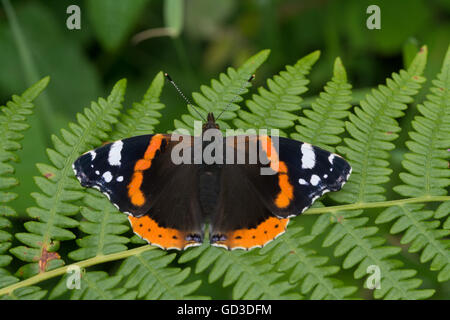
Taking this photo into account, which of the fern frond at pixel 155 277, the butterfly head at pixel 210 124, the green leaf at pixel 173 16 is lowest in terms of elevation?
the fern frond at pixel 155 277

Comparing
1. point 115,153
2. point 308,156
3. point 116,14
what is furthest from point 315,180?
point 116,14

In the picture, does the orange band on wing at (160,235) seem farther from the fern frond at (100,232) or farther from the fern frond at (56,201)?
the fern frond at (56,201)

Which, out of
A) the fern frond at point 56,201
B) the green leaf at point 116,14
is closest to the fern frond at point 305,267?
the fern frond at point 56,201

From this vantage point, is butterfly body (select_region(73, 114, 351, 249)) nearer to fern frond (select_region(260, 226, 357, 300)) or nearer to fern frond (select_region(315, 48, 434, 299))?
fern frond (select_region(260, 226, 357, 300))

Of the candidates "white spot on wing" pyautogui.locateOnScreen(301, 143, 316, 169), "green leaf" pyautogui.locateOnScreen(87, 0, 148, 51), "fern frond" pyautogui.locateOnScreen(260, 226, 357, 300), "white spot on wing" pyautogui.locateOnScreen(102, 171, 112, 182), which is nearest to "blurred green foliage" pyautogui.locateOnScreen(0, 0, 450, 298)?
"green leaf" pyautogui.locateOnScreen(87, 0, 148, 51)

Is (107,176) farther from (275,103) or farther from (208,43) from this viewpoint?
(208,43)

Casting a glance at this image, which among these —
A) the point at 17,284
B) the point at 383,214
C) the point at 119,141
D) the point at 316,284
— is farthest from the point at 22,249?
the point at 383,214
